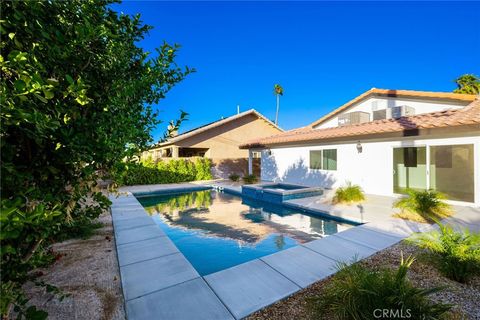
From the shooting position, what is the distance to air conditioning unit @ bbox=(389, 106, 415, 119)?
43.1 feet

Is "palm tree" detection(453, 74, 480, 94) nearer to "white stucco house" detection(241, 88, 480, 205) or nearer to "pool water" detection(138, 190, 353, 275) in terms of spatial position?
"white stucco house" detection(241, 88, 480, 205)

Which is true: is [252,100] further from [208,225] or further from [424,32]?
[208,225]

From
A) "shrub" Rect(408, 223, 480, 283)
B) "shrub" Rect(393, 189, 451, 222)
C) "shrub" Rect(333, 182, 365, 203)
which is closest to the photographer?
"shrub" Rect(408, 223, 480, 283)

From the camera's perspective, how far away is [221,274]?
4207 millimetres

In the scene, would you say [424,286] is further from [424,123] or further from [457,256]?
[424,123]

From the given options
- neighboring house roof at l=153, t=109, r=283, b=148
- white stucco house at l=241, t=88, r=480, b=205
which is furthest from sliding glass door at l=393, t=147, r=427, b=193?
neighboring house roof at l=153, t=109, r=283, b=148

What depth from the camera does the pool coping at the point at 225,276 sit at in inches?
128

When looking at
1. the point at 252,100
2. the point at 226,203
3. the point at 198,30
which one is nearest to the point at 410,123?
the point at 226,203

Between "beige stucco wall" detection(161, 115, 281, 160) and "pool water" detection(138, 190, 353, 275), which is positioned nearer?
"pool water" detection(138, 190, 353, 275)

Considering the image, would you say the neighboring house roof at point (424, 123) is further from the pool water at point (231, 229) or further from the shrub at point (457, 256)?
the shrub at point (457, 256)

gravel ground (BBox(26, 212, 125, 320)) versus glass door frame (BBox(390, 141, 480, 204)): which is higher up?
glass door frame (BBox(390, 141, 480, 204))

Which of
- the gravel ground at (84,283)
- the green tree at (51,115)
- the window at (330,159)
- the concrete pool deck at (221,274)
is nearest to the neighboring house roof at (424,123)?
the window at (330,159)
